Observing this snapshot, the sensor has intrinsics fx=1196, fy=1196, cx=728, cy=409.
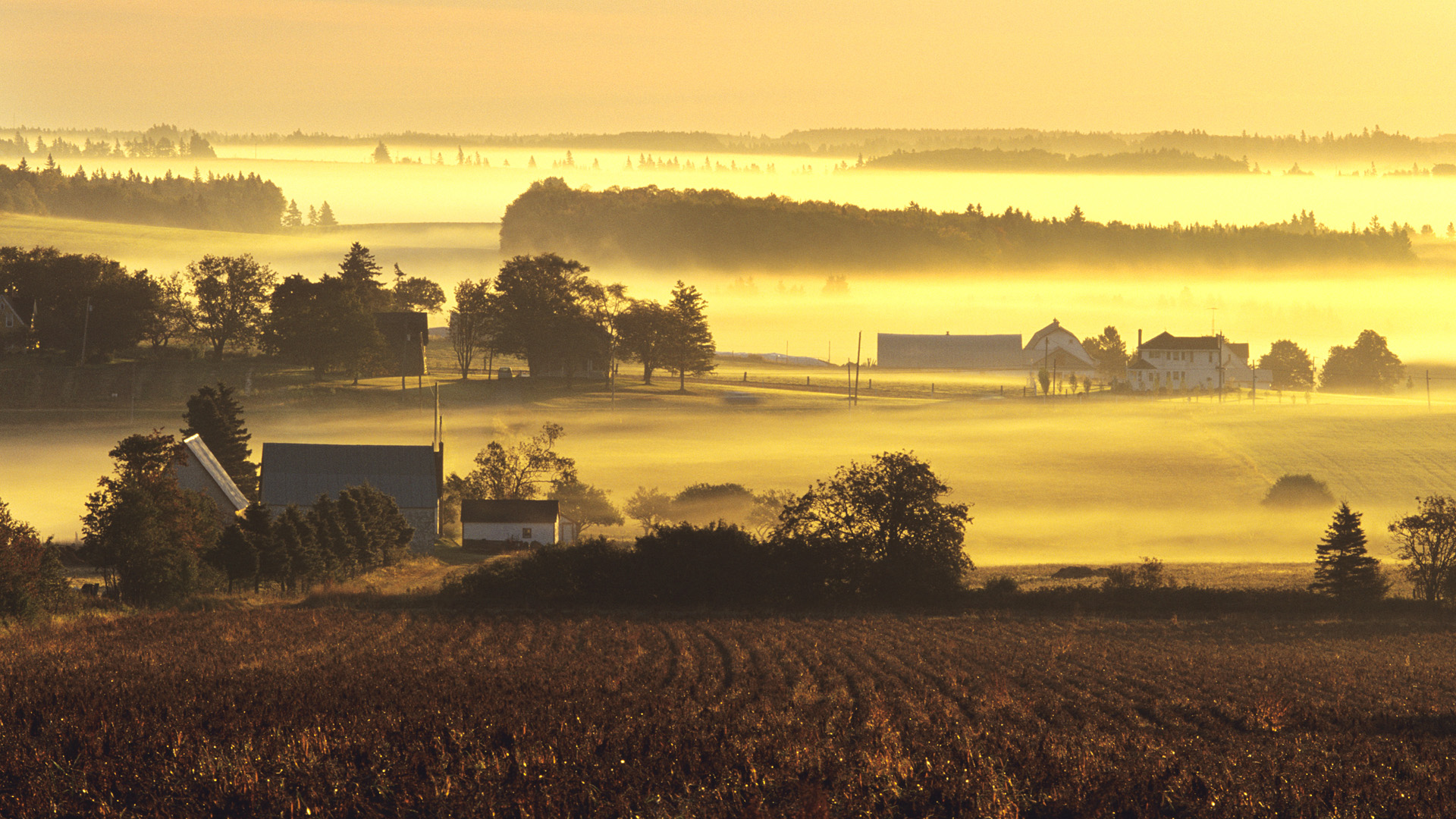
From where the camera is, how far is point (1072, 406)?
127438 mm

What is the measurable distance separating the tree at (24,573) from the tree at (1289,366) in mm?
155211

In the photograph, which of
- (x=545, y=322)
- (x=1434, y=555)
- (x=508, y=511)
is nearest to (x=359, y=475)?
(x=508, y=511)

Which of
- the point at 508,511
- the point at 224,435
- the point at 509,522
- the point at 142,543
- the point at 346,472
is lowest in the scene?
the point at 509,522

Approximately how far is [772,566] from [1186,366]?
113m

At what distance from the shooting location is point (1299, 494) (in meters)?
92.4

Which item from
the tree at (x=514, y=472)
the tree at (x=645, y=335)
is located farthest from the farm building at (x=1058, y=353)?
the tree at (x=514, y=472)

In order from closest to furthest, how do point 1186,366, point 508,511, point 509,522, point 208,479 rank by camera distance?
point 208,479
point 509,522
point 508,511
point 1186,366

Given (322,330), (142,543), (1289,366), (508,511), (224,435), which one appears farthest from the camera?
(1289,366)

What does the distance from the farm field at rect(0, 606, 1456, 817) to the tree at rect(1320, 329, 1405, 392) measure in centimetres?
14079

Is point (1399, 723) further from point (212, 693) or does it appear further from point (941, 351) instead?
point (941, 351)

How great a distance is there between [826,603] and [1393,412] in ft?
321

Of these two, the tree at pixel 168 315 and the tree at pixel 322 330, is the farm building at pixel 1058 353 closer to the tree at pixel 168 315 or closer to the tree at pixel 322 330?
the tree at pixel 322 330

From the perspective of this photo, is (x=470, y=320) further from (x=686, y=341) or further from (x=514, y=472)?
(x=514, y=472)

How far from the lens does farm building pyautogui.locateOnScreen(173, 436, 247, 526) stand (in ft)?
227
